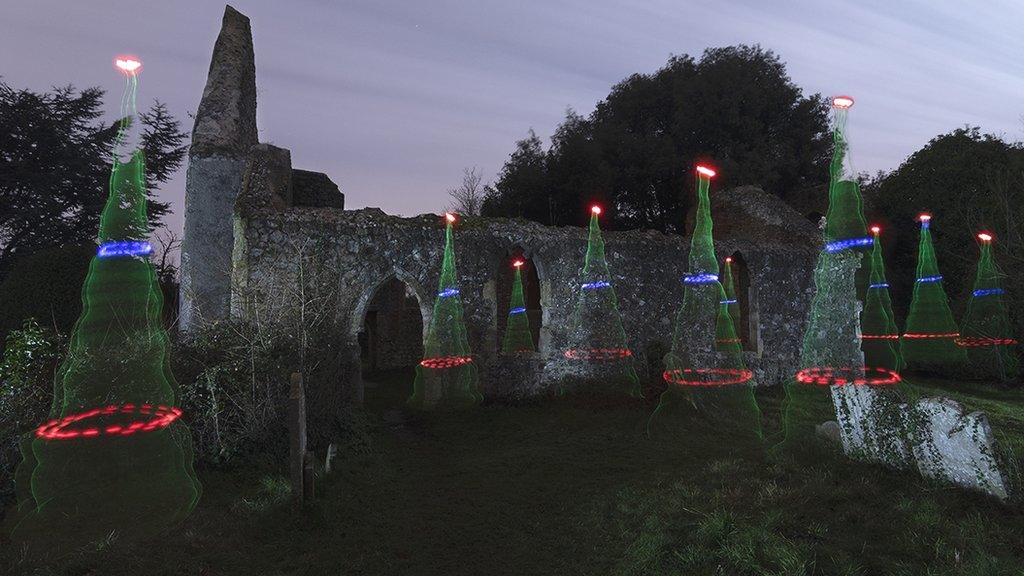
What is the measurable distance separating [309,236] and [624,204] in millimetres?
18164

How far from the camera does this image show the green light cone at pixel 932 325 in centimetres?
1756

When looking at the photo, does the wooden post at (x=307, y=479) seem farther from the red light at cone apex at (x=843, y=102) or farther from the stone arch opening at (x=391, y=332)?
the stone arch opening at (x=391, y=332)

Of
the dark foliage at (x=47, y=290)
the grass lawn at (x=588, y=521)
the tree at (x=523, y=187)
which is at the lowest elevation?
the grass lawn at (x=588, y=521)

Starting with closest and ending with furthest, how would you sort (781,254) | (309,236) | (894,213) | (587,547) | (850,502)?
(850,502) < (587,547) < (309,236) < (781,254) < (894,213)

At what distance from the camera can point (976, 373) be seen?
57.4ft

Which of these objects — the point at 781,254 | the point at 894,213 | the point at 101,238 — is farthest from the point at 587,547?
the point at 894,213

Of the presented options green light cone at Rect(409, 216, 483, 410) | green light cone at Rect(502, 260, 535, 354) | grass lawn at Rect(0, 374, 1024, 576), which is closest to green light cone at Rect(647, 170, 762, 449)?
grass lawn at Rect(0, 374, 1024, 576)

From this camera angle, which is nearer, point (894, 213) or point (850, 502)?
point (850, 502)

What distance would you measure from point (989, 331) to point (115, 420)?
20.9 m

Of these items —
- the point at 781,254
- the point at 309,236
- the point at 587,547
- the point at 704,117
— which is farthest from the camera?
the point at 704,117

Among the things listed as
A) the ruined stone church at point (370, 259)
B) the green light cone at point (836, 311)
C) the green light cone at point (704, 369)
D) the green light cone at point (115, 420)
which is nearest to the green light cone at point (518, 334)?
the ruined stone church at point (370, 259)

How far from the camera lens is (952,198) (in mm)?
23438

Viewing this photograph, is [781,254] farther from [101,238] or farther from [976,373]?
[101,238]

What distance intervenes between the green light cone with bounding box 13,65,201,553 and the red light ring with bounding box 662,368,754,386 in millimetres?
7709
